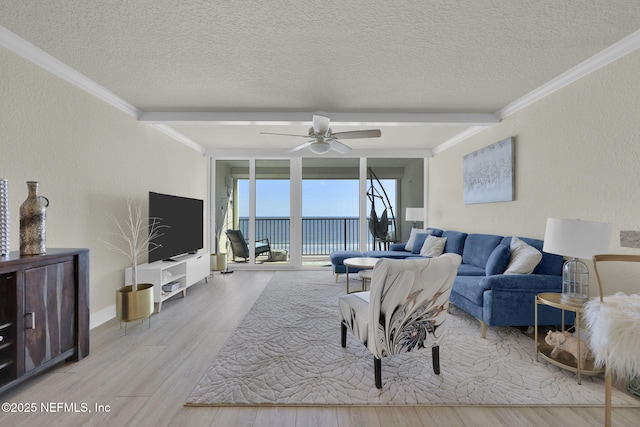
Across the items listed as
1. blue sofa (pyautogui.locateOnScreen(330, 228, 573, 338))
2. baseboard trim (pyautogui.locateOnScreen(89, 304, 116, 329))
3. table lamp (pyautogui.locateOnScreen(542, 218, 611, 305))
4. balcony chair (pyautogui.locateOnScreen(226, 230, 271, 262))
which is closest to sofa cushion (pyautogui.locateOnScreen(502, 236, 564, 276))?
blue sofa (pyautogui.locateOnScreen(330, 228, 573, 338))

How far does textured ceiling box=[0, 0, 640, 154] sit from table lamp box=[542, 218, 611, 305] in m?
1.40

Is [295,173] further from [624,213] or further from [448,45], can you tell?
[624,213]

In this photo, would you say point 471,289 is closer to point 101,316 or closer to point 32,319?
point 32,319

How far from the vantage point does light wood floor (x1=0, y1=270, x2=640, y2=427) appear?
5.12 ft

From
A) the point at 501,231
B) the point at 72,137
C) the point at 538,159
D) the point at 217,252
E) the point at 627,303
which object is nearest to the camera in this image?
the point at 627,303

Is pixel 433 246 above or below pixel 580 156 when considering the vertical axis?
below

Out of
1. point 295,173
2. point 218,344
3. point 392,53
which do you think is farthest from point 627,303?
point 295,173

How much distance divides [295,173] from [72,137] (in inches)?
146

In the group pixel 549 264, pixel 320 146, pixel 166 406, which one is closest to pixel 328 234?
pixel 320 146

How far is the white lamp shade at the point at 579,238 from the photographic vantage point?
6.11 feet

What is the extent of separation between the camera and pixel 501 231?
3.70 metres

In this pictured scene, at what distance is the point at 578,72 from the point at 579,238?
1654 mm

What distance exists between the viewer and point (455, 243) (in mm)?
4340

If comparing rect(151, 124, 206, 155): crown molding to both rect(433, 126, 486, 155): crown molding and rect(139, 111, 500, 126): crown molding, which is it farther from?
rect(433, 126, 486, 155): crown molding
